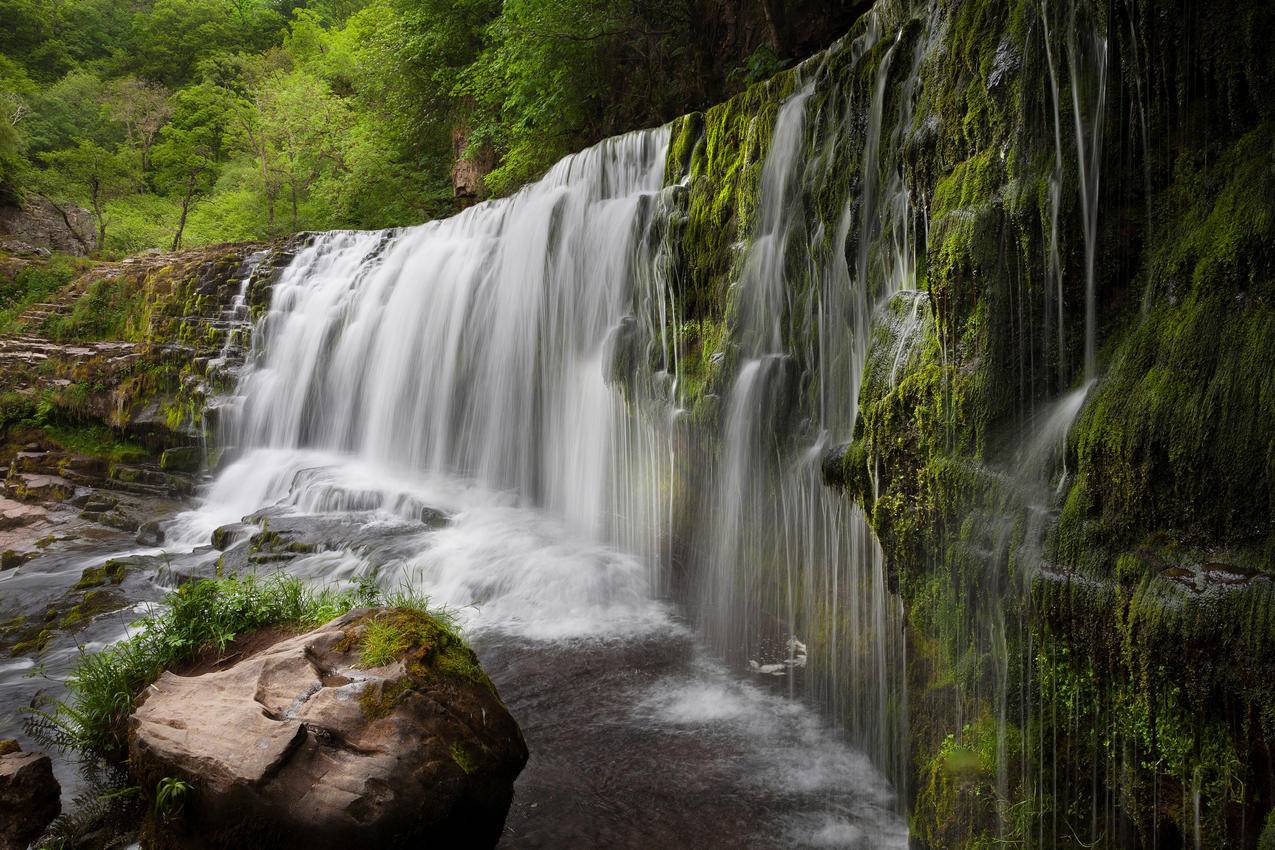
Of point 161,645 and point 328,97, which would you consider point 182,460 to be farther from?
point 328,97

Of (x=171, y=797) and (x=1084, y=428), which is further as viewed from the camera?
(x=171, y=797)

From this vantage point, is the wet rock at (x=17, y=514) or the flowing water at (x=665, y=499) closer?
the flowing water at (x=665, y=499)

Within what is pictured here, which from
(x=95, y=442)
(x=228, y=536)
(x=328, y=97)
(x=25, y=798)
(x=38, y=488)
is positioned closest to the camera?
(x=25, y=798)

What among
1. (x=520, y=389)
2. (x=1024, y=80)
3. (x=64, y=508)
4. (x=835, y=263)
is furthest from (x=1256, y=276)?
(x=64, y=508)

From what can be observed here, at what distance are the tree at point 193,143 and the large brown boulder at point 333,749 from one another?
1182 inches

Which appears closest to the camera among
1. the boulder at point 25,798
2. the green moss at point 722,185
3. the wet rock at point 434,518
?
the boulder at point 25,798

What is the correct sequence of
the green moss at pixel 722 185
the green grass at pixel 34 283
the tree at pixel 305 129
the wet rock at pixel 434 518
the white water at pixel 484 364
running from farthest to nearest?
the tree at pixel 305 129 → the green grass at pixel 34 283 → the wet rock at pixel 434 518 → the white water at pixel 484 364 → the green moss at pixel 722 185

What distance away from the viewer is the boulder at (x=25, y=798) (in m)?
3.79

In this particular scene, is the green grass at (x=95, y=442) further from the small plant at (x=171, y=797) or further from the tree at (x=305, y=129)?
the small plant at (x=171, y=797)

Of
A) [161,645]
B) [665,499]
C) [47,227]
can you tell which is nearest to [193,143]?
[47,227]

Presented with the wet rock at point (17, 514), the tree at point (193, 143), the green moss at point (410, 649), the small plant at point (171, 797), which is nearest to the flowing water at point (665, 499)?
the green moss at point (410, 649)

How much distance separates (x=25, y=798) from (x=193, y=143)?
32769mm

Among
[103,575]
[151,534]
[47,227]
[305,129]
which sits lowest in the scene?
[103,575]

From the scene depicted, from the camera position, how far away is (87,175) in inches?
971
